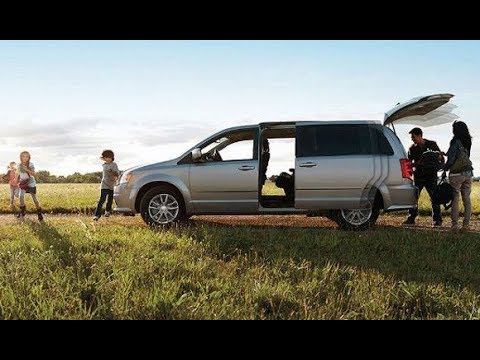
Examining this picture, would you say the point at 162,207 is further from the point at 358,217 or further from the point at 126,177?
the point at 358,217

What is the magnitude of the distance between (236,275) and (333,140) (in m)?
4.49

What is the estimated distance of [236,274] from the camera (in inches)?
272

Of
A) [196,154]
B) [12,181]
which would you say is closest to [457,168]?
[196,154]

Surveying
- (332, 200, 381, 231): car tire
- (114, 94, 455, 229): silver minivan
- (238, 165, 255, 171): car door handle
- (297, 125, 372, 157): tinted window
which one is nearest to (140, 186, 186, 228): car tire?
(114, 94, 455, 229): silver minivan

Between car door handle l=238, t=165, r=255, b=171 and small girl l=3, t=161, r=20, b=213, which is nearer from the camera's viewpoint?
car door handle l=238, t=165, r=255, b=171

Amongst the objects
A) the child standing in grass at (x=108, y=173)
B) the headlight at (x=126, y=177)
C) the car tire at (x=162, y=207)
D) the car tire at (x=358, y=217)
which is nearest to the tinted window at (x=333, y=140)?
the car tire at (x=358, y=217)

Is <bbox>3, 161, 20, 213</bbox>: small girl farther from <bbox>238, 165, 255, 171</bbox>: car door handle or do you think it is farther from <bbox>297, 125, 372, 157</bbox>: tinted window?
<bbox>297, 125, 372, 157</bbox>: tinted window

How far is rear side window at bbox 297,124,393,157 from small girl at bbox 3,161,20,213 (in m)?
7.16

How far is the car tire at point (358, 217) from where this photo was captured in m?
10.5

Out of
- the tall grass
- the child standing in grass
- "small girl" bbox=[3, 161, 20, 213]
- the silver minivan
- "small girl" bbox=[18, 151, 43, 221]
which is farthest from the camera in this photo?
"small girl" bbox=[3, 161, 20, 213]

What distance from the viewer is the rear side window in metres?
10.4

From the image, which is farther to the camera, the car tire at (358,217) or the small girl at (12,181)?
the small girl at (12,181)

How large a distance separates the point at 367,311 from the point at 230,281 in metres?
1.59

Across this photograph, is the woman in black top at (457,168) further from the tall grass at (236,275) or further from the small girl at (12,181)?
the small girl at (12,181)
